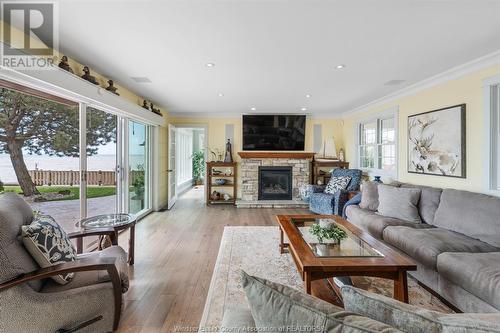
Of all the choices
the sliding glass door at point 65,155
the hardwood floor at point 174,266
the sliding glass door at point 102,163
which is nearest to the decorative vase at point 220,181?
the hardwood floor at point 174,266

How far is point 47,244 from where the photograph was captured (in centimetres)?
169

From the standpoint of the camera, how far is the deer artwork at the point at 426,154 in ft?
10.9

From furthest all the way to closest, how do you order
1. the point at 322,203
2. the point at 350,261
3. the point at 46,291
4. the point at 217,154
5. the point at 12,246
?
the point at 217,154, the point at 322,203, the point at 350,261, the point at 46,291, the point at 12,246

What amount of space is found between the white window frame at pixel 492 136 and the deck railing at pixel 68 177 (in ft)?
15.9

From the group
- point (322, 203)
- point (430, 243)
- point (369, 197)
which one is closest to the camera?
point (430, 243)

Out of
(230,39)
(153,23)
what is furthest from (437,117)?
(153,23)

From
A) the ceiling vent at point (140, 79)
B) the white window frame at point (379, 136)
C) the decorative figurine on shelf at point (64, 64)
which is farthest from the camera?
the white window frame at point (379, 136)

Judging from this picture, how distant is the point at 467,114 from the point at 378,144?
200cm

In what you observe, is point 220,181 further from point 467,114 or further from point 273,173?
point 467,114

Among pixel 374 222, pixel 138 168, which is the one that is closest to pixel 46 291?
pixel 374 222

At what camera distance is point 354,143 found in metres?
6.00

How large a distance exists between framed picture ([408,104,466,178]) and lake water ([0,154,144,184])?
4777 millimetres

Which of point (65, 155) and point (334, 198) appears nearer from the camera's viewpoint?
point (65, 155)

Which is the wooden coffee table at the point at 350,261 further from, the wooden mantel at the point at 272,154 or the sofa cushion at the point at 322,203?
the wooden mantel at the point at 272,154
